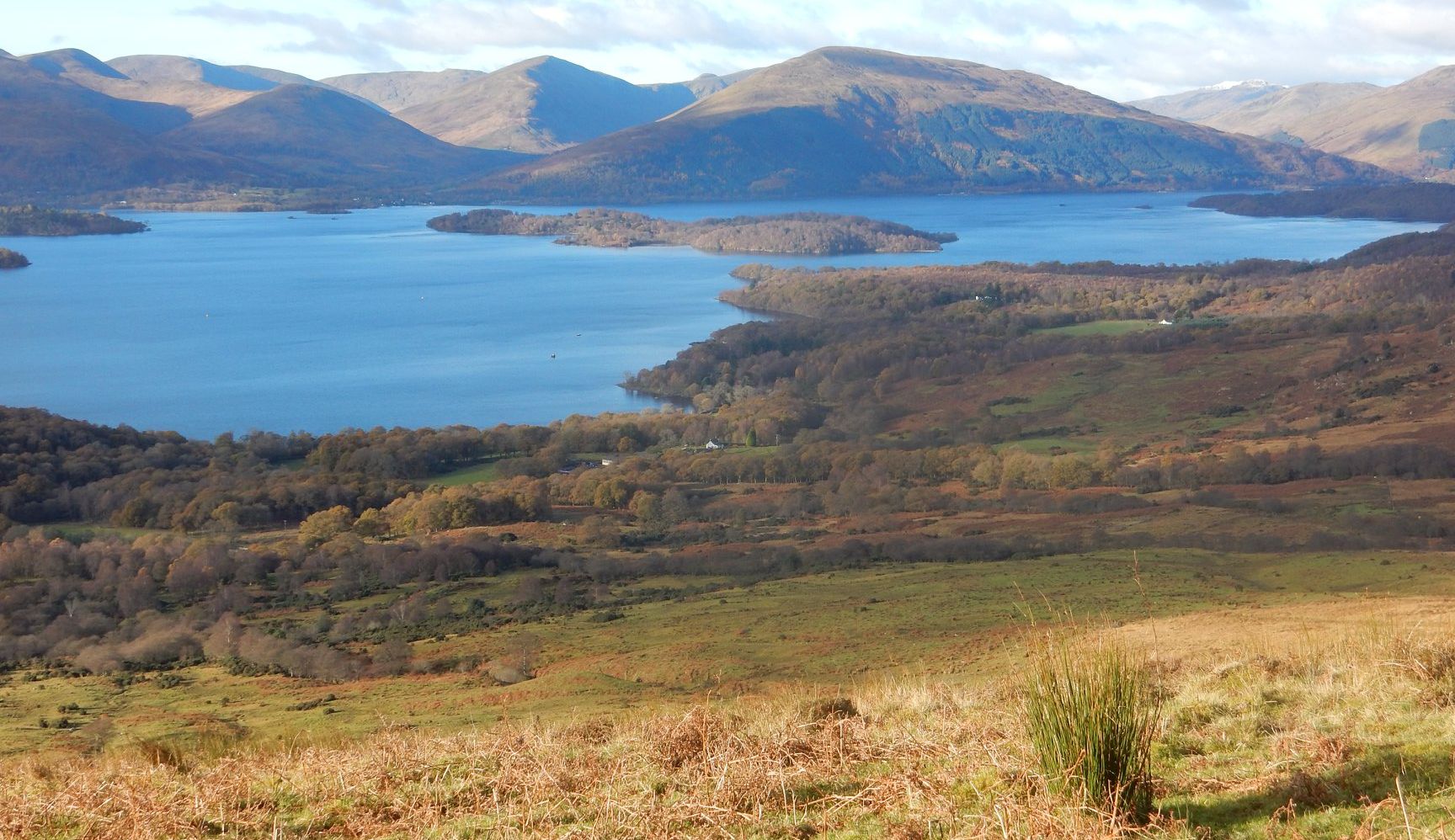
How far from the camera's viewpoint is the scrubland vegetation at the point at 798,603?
18.3 ft

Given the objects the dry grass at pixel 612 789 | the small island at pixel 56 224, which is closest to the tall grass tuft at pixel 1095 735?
the dry grass at pixel 612 789

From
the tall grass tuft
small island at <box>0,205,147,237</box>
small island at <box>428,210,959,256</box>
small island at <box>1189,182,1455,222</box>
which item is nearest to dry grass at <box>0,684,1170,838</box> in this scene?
the tall grass tuft

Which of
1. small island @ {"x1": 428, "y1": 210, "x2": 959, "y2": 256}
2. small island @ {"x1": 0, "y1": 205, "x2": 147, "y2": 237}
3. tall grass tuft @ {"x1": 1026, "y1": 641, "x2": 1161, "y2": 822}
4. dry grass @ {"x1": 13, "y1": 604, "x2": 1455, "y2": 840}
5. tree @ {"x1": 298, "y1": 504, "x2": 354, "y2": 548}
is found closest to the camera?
tall grass tuft @ {"x1": 1026, "y1": 641, "x2": 1161, "y2": 822}

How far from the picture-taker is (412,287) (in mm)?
116375

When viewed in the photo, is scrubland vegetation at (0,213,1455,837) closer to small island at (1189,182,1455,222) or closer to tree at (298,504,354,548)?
tree at (298,504,354,548)

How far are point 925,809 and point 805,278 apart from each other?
328ft

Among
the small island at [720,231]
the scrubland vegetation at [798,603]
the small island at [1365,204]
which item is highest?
the small island at [1365,204]

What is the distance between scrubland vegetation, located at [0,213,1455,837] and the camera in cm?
558

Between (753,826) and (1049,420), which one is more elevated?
(753,826)

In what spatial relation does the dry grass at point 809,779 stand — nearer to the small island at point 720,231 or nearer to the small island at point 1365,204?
the small island at point 720,231

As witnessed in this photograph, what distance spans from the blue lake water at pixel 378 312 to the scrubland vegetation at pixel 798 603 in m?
12.4

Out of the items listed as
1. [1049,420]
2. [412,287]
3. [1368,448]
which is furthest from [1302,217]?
[1368,448]

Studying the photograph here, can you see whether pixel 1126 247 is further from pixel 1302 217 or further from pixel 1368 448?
pixel 1368 448

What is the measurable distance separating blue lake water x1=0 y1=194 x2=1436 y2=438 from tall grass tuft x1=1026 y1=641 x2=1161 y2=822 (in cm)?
5853
